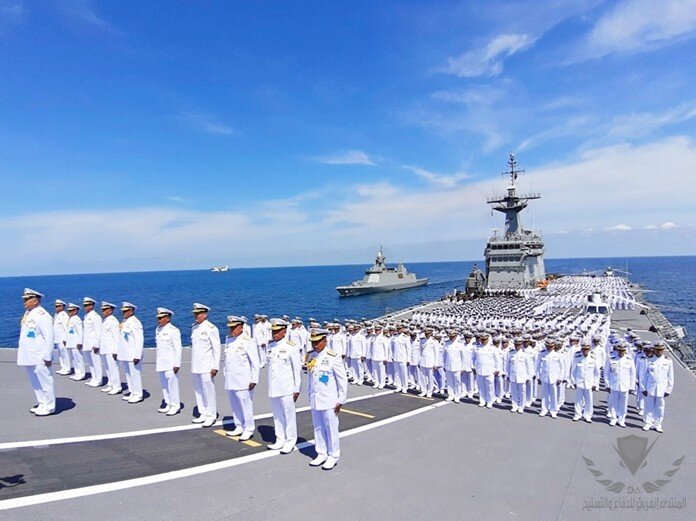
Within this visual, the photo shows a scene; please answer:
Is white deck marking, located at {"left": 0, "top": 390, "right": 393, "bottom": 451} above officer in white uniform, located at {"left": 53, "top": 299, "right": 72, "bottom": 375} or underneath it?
underneath

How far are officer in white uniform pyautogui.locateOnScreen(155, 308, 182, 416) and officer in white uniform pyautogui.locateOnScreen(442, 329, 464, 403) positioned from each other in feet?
20.8

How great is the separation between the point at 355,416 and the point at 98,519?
5.08m

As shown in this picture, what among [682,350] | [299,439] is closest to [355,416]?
[299,439]

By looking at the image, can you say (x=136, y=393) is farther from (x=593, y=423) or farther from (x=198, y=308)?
(x=593, y=423)

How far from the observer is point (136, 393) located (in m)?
8.55

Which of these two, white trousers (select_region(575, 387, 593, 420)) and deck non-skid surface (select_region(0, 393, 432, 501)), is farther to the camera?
white trousers (select_region(575, 387, 593, 420))

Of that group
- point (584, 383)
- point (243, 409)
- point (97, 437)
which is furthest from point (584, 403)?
point (97, 437)

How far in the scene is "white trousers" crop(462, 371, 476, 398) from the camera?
11.2 m

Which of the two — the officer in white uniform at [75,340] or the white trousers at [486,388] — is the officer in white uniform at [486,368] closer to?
the white trousers at [486,388]

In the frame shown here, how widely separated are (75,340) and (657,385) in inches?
503

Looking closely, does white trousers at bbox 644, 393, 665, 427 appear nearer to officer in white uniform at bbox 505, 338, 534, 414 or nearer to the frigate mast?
officer in white uniform at bbox 505, 338, 534, 414

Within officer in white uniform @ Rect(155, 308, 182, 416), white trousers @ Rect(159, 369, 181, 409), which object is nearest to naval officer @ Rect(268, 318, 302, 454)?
officer in white uniform @ Rect(155, 308, 182, 416)

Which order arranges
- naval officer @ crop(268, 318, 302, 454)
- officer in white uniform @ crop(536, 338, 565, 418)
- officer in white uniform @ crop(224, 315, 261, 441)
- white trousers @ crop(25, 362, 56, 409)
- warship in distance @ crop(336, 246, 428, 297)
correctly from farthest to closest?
warship in distance @ crop(336, 246, 428, 297) → officer in white uniform @ crop(536, 338, 565, 418) → white trousers @ crop(25, 362, 56, 409) → officer in white uniform @ crop(224, 315, 261, 441) → naval officer @ crop(268, 318, 302, 454)

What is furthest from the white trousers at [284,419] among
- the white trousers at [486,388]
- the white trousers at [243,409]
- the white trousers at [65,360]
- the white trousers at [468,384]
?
the white trousers at [65,360]
